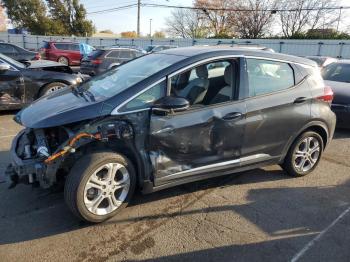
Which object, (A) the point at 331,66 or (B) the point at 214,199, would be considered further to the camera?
(A) the point at 331,66

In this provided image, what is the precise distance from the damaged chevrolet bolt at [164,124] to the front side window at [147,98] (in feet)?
0.03

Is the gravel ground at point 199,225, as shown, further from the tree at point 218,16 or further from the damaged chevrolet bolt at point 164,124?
the tree at point 218,16

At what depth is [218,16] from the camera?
58188 mm

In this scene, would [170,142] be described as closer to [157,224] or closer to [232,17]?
[157,224]

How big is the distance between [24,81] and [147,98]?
5176 millimetres

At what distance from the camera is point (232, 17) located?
54.7 m

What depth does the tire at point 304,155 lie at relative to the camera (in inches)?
183

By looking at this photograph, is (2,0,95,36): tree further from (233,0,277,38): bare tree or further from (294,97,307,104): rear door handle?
(294,97,307,104): rear door handle

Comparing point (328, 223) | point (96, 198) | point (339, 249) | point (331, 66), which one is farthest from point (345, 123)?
point (96, 198)

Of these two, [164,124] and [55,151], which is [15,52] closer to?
[55,151]

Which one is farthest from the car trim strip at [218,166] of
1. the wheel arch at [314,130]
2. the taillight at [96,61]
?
the taillight at [96,61]

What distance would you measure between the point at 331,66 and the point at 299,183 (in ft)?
18.0

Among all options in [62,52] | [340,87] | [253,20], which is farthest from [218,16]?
[340,87]

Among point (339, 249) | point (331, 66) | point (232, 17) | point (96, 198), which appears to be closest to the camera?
point (339, 249)
